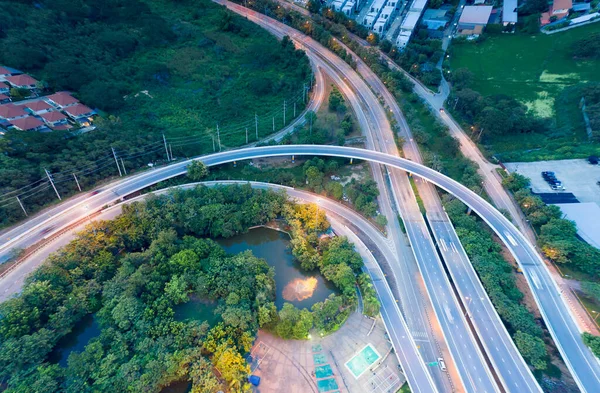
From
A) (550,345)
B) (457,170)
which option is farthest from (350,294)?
(457,170)

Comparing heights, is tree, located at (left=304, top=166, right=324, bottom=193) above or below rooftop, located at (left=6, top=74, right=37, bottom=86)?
below

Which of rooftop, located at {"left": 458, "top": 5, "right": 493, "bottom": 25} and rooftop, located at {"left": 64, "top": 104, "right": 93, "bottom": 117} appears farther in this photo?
rooftop, located at {"left": 458, "top": 5, "right": 493, "bottom": 25}

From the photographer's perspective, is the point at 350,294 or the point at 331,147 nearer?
the point at 350,294

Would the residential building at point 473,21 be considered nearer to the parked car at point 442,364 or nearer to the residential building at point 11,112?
the parked car at point 442,364

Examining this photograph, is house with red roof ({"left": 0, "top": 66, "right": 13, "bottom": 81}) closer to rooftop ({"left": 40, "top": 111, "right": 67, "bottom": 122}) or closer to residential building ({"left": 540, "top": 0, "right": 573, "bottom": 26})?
rooftop ({"left": 40, "top": 111, "right": 67, "bottom": 122})

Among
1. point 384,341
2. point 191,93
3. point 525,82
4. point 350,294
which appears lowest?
point 384,341

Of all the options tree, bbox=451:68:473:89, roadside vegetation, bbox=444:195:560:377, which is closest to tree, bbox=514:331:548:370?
roadside vegetation, bbox=444:195:560:377

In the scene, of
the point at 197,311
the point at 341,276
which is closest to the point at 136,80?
the point at 197,311

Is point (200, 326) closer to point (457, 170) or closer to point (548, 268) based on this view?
point (548, 268)
